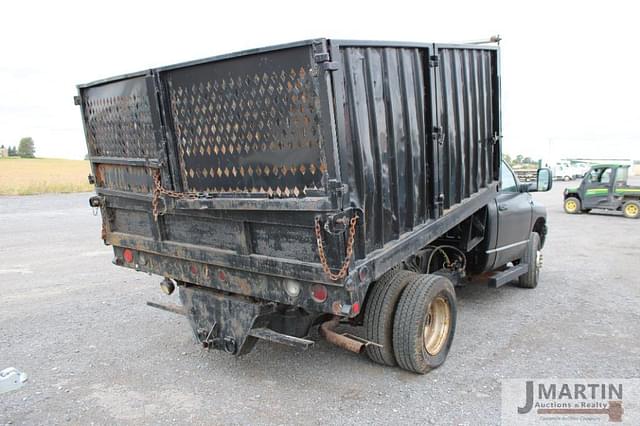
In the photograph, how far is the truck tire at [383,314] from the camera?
4.18 meters

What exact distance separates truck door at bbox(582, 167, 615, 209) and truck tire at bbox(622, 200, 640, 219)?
0.63 metres

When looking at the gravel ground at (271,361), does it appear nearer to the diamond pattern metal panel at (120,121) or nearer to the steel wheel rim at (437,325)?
the steel wheel rim at (437,325)

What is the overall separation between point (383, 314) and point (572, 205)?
652 inches

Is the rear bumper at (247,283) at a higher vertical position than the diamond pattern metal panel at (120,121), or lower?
lower

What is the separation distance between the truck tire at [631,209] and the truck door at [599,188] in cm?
63

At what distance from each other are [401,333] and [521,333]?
1.87 meters

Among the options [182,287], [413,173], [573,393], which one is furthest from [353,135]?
[573,393]

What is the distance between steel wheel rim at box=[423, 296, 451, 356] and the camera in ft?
14.8

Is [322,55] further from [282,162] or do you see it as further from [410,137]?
[410,137]

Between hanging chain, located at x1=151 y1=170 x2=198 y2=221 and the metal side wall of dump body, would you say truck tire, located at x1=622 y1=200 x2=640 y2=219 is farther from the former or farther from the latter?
hanging chain, located at x1=151 y1=170 x2=198 y2=221

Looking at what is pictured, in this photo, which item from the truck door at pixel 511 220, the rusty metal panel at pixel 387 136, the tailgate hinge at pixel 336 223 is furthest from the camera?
the truck door at pixel 511 220

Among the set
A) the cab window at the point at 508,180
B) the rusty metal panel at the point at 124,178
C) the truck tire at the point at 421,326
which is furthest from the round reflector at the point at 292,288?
the cab window at the point at 508,180

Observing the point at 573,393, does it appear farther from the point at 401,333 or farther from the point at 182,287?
the point at 182,287

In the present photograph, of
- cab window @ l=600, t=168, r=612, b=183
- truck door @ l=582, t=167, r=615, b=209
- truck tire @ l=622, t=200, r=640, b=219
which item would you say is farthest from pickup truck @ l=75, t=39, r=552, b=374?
cab window @ l=600, t=168, r=612, b=183
